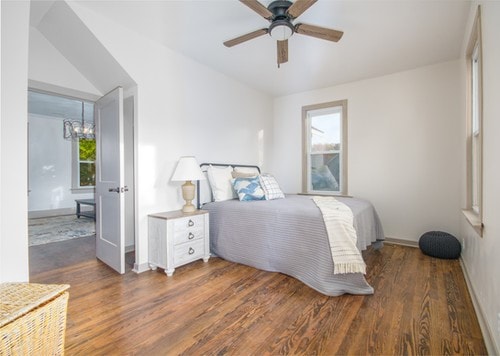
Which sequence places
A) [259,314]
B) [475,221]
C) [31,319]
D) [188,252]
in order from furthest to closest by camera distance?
[188,252] → [475,221] → [259,314] → [31,319]

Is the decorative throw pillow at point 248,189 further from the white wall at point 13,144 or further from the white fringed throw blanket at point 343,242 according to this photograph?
the white wall at point 13,144

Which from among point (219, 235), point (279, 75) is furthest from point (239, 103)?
point (219, 235)

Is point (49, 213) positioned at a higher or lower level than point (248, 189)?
lower

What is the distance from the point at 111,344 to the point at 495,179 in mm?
2472

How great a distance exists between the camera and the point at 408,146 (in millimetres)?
3525

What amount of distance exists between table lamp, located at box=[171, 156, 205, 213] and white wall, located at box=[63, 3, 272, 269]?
22 cm

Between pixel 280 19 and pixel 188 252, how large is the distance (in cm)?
241

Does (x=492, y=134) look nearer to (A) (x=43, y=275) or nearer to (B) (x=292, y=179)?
(B) (x=292, y=179)

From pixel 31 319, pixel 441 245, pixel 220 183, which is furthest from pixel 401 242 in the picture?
pixel 31 319

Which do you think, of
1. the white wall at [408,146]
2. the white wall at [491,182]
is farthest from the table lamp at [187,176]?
the white wall at [408,146]

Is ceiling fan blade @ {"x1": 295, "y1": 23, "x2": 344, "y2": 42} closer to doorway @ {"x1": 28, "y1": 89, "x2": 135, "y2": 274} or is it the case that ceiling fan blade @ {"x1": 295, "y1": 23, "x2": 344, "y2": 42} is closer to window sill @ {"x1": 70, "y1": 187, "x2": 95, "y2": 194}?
doorway @ {"x1": 28, "y1": 89, "x2": 135, "y2": 274}

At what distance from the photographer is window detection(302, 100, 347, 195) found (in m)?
4.09

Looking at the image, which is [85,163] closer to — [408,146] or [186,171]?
[186,171]

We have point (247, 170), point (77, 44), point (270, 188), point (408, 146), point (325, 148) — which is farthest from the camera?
point (325, 148)
